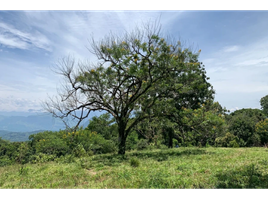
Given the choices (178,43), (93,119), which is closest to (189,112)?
(178,43)

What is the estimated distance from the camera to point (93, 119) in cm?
1091

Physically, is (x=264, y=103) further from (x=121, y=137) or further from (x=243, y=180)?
(x=243, y=180)

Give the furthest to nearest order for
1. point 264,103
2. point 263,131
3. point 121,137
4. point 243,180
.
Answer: point 264,103, point 263,131, point 121,137, point 243,180

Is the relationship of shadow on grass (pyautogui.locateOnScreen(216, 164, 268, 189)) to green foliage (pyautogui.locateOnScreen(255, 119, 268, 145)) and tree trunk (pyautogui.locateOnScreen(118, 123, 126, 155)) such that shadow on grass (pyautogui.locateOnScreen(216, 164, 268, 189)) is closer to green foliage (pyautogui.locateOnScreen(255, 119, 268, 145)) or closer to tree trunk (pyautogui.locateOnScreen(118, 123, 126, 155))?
tree trunk (pyautogui.locateOnScreen(118, 123, 126, 155))

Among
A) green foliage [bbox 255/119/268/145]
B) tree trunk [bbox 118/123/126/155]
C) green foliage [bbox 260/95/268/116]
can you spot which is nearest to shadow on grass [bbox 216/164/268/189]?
tree trunk [bbox 118/123/126/155]

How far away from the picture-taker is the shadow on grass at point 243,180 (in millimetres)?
3719

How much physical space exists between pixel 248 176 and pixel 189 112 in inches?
231

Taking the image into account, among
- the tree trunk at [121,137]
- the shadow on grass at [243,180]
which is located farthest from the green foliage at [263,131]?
the shadow on grass at [243,180]

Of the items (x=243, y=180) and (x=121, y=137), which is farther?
(x=121, y=137)

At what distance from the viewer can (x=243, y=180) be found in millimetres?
4102

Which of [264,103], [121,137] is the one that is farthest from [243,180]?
[264,103]

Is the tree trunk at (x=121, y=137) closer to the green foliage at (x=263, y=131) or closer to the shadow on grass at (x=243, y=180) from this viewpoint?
the shadow on grass at (x=243, y=180)

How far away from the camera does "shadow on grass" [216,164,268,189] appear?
12.2 feet
